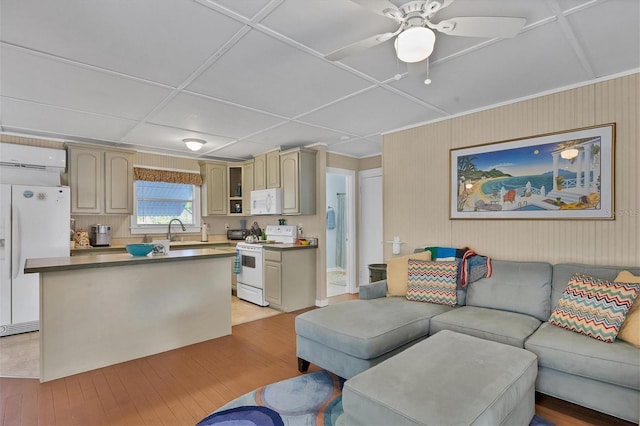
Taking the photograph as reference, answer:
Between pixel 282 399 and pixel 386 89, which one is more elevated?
pixel 386 89

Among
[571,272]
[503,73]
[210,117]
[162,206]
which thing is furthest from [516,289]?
[162,206]

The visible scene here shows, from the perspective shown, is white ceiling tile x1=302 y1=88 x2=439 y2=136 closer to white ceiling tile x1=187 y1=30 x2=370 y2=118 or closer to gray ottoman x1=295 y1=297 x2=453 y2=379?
white ceiling tile x1=187 y1=30 x2=370 y2=118

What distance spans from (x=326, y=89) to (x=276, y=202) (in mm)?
2505

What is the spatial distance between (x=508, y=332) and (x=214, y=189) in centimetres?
492

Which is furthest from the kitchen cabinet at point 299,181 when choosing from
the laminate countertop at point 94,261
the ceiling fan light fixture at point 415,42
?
the ceiling fan light fixture at point 415,42

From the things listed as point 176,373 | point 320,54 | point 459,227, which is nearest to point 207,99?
point 320,54

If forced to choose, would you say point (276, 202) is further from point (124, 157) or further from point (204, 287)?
point (124, 157)

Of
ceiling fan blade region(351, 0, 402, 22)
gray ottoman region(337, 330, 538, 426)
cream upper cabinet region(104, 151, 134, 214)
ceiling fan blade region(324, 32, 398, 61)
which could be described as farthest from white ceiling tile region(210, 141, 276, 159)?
gray ottoman region(337, 330, 538, 426)

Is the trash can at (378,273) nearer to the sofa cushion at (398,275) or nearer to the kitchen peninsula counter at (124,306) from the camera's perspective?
the sofa cushion at (398,275)

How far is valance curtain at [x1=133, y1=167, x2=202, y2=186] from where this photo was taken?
16.9 ft

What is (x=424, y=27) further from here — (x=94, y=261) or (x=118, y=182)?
(x=118, y=182)

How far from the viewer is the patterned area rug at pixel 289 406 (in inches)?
81.0

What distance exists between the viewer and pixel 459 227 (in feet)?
11.4

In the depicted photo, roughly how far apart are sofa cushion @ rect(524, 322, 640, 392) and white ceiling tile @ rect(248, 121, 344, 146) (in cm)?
303
